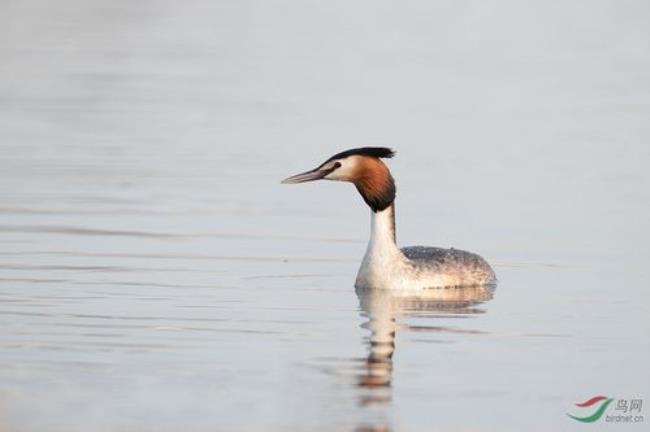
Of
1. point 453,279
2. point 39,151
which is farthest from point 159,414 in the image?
point 39,151

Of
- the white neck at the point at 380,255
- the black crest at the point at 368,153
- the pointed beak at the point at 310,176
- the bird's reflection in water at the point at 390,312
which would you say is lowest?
the bird's reflection in water at the point at 390,312

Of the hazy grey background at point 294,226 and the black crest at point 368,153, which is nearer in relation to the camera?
the hazy grey background at point 294,226

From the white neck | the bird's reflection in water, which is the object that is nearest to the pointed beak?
the white neck

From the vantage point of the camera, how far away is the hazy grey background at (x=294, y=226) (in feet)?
41.5

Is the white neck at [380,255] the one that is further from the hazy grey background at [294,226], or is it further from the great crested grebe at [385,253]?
the hazy grey background at [294,226]

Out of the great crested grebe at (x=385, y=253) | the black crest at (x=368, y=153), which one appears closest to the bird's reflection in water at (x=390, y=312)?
the great crested grebe at (x=385, y=253)

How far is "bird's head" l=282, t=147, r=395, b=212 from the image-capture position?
17.4 m

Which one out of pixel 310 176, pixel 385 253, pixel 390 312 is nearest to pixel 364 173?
pixel 310 176

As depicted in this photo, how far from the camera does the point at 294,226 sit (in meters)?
20.8

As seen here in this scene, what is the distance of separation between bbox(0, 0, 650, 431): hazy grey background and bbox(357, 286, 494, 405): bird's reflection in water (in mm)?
138

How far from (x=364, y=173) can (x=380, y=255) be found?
79cm

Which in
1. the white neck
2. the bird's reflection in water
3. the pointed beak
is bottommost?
the bird's reflection in water

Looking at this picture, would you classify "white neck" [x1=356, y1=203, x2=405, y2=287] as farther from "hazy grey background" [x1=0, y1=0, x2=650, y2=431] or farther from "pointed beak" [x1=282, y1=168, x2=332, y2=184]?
"pointed beak" [x1=282, y1=168, x2=332, y2=184]

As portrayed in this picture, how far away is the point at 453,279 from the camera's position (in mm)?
17844
